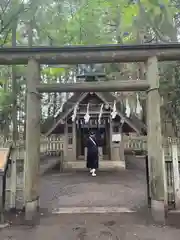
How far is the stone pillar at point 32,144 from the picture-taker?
18.8 ft

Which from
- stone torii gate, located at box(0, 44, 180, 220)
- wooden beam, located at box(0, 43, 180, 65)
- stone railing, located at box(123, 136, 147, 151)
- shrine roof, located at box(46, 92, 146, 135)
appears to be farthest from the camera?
stone railing, located at box(123, 136, 147, 151)

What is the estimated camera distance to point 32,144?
595 centimetres

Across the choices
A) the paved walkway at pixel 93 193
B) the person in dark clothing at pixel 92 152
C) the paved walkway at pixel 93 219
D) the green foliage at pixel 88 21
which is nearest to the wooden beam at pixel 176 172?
the paved walkway at pixel 93 219

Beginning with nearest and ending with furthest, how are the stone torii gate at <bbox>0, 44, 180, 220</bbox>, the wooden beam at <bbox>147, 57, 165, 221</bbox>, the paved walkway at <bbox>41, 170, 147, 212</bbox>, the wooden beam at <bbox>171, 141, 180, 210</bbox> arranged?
1. the wooden beam at <bbox>147, 57, 165, 221</bbox>
2. the stone torii gate at <bbox>0, 44, 180, 220</bbox>
3. the wooden beam at <bbox>171, 141, 180, 210</bbox>
4. the paved walkway at <bbox>41, 170, 147, 212</bbox>

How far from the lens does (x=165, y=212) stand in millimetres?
5965

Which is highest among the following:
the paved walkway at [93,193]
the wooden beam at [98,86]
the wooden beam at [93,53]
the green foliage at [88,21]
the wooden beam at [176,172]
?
the green foliage at [88,21]

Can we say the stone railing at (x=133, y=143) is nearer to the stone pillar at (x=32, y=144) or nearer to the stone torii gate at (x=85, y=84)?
the stone torii gate at (x=85, y=84)

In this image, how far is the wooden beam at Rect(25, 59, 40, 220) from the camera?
18.8ft

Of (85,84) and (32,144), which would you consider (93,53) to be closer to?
(85,84)

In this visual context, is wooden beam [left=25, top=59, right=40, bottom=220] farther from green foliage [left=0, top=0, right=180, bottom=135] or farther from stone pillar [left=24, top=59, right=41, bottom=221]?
green foliage [left=0, top=0, right=180, bottom=135]

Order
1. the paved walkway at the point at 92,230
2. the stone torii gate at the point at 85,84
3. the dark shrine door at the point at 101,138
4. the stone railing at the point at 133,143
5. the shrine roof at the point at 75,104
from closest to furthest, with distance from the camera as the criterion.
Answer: the paved walkway at the point at 92,230
the stone torii gate at the point at 85,84
the shrine roof at the point at 75,104
the dark shrine door at the point at 101,138
the stone railing at the point at 133,143

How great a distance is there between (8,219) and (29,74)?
3.57 m

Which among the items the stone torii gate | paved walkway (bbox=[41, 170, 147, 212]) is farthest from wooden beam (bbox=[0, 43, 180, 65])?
paved walkway (bbox=[41, 170, 147, 212])

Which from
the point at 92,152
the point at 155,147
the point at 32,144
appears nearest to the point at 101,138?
the point at 92,152
